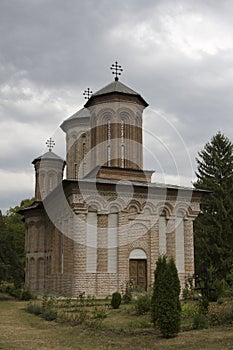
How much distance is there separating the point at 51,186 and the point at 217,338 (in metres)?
23.8

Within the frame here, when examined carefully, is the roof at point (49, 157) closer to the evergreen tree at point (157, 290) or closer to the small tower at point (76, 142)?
the small tower at point (76, 142)

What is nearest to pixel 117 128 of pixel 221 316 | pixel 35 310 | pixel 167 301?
pixel 35 310

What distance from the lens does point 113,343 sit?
8.42m

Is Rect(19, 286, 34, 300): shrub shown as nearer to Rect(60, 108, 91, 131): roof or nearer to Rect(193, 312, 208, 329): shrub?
Rect(193, 312, 208, 329): shrub

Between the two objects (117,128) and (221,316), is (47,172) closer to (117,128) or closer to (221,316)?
(117,128)

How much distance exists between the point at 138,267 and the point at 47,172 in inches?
577

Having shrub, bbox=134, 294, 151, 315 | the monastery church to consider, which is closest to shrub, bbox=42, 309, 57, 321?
shrub, bbox=134, 294, 151, 315

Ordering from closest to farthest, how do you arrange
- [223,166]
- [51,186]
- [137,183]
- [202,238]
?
[137,183] → [202,238] → [223,166] → [51,186]

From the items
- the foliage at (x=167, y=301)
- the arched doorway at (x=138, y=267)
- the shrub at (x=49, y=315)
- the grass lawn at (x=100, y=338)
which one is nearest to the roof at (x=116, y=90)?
the arched doorway at (x=138, y=267)

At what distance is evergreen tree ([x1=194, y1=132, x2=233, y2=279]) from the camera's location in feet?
85.6

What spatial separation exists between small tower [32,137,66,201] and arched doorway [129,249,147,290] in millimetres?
13861

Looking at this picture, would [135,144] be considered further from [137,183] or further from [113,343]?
[113,343]

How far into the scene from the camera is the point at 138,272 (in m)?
18.4

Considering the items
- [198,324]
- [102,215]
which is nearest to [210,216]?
[102,215]
